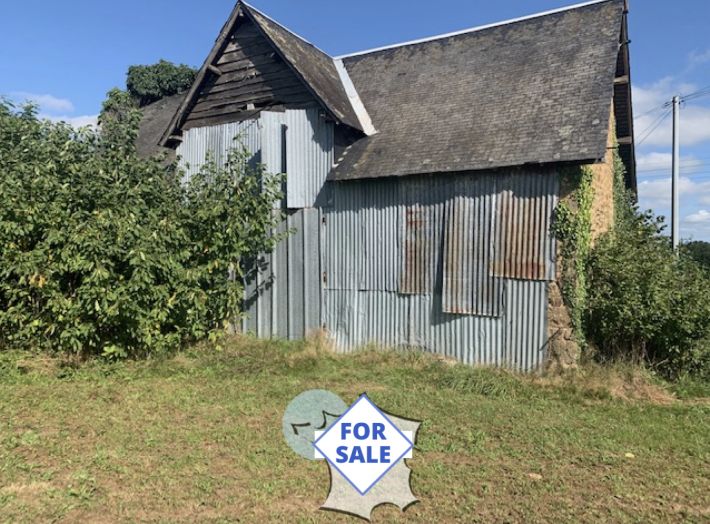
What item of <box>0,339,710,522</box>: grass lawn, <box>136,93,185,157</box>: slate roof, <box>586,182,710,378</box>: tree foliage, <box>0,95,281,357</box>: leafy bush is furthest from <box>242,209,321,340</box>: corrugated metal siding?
<box>136,93,185,157</box>: slate roof

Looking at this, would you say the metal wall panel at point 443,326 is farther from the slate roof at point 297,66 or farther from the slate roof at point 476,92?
the slate roof at point 297,66

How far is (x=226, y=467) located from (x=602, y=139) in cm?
693

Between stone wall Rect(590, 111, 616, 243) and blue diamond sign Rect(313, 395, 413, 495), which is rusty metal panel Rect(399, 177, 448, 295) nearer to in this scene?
stone wall Rect(590, 111, 616, 243)

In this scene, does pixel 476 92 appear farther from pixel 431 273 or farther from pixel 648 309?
pixel 648 309

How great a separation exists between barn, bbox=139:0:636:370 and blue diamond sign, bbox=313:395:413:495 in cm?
483

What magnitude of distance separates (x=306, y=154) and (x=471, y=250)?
3.99 meters

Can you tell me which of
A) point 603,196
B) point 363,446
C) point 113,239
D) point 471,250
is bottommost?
point 363,446

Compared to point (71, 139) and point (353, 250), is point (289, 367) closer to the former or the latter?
point (353, 250)

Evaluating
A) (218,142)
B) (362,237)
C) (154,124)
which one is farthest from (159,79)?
(362,237)

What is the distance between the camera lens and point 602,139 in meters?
7.27

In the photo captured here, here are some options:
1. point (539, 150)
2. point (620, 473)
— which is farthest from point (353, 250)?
point (620, 473)

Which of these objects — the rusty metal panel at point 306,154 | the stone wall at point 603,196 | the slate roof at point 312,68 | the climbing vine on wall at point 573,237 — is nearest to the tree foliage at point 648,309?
the climbing vine on wall at point 573,237

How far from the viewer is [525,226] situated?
308 inches

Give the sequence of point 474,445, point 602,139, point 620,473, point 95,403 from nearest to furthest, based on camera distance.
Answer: point 620,473 < point 474,445 < point 95,403 < point 602,139
